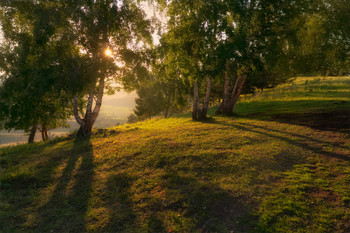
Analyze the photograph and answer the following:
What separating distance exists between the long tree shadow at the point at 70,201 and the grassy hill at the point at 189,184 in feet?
0.12

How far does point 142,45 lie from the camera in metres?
18.9

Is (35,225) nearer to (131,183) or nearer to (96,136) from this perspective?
(131,183)

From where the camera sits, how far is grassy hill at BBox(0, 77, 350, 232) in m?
6.74

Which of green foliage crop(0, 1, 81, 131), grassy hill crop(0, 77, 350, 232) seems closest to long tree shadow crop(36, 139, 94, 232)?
grassy hill crop(0, 77, 350, 232)

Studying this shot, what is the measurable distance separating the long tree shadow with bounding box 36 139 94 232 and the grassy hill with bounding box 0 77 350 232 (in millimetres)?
36

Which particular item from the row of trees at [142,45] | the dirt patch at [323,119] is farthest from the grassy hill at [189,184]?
the row of trees at [142,45]

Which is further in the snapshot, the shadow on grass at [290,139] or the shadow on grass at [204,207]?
the shadow on grass at [290,139]

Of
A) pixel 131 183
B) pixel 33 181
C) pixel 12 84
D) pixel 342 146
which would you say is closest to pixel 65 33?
pixel 12 84

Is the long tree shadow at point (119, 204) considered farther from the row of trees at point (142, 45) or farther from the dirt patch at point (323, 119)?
the dirt patch at point (323, 119)

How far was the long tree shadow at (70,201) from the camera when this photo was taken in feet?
22.8

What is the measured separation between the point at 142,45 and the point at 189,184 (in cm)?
1365

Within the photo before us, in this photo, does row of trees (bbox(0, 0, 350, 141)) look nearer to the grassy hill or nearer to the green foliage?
the green foliage

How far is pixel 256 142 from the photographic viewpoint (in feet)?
43.8

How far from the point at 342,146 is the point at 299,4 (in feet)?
34.6
